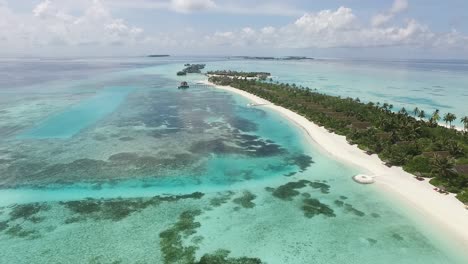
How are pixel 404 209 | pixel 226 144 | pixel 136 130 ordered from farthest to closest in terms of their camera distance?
pixel 136 130 < pixel 226 144 < pixel 404 209

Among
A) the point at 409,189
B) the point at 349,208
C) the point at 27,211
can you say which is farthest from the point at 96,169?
the point at 409,189

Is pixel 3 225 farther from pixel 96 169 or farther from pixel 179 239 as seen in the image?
pixel 179 239

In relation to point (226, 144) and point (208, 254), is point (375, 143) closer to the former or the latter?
point (226, 144)

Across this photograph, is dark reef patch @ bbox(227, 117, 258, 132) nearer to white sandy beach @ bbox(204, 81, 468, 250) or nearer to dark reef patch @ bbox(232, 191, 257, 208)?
white sandy beach @ bbox(204, 81, 468, 250)

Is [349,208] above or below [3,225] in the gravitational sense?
above

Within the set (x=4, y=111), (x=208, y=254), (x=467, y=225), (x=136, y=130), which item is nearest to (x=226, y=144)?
(x=136, y=130)

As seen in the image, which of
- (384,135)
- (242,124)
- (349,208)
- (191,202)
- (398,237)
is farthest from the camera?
(242,124)
